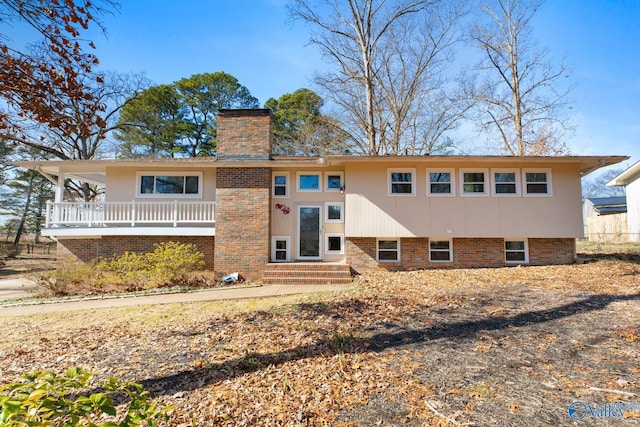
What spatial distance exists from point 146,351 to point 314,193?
8.21 metres

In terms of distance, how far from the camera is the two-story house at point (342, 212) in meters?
10.8

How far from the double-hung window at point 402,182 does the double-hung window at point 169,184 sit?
23.2 ft

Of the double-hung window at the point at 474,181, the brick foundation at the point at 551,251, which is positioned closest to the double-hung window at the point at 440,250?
the double-hung window at the point at 474,181

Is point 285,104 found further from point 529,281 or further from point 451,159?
point 529,281

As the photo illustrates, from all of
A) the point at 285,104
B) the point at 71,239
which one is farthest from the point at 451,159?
the point at 285,104

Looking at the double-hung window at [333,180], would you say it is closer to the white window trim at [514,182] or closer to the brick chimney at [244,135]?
the brick chimney at [244,135]

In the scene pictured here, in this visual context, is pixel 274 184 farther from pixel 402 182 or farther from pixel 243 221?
pixel 402 182

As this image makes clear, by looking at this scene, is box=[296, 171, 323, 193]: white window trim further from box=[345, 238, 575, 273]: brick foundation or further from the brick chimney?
box=[345, 238, 575, 273]: brick foundation

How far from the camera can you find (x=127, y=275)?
9.98 metres

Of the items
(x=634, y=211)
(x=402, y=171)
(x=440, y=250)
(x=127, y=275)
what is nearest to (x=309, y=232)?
(x=402, y=171)

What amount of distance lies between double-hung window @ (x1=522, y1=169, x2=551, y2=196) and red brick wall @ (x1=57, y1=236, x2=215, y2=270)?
11.1 metres

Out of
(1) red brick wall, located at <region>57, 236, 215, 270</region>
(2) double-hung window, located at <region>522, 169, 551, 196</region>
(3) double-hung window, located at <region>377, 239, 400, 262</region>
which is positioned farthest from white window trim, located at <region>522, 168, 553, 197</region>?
(1) red brick wall, located at <region>57, 236, 215, 270</region>

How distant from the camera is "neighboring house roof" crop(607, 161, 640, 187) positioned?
Answer: 63.7 ft
